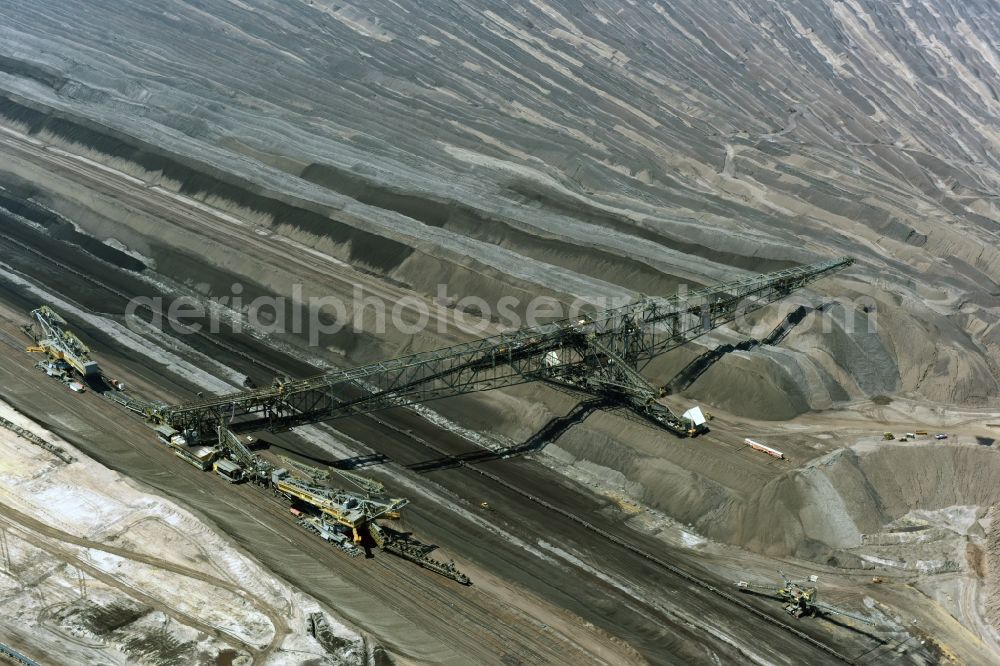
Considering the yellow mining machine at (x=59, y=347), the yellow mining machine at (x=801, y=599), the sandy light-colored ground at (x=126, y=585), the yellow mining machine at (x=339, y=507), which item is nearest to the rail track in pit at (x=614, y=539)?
the yellow mining machine at (x=801, y=599)

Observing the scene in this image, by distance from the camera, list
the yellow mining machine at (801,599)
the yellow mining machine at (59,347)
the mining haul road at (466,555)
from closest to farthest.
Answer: the mining haul road at (466,555) → the yellow mining machine at (801,599) → the yellow mining machine at (59,347)

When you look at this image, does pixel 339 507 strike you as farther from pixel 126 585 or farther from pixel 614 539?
pixel 614 539

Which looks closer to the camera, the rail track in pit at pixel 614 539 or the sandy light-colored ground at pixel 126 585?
the sandy light-colored ground at pixel 126 585

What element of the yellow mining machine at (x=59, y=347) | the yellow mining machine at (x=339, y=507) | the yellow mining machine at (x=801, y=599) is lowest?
the yellow mining machine at (x=59, y=347)

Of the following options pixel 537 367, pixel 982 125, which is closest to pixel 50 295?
pixel 537 367

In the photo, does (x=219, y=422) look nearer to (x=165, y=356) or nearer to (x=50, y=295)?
(x=165, y=356)

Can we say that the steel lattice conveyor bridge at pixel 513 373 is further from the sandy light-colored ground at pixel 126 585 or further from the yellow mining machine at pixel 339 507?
the yellow mining machine at pixel 339 507

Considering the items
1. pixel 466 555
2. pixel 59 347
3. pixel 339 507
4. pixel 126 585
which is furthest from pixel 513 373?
pixel 59 347
